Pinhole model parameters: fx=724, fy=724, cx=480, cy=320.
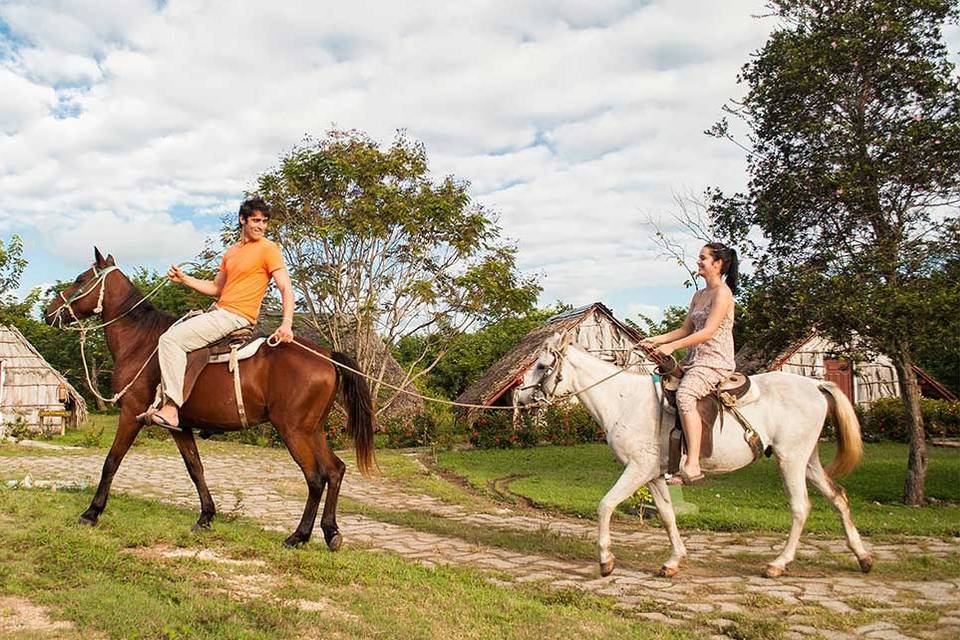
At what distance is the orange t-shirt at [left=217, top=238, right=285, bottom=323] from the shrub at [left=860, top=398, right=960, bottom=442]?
2132 centimetres

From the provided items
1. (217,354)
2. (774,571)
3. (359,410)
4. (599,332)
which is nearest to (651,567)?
(774,571)

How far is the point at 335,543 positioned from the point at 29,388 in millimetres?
19981

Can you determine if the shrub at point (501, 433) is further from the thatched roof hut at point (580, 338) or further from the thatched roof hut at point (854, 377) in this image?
the thatched roof hut at point (854, 377)

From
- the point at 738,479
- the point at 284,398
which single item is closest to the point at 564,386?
the point at 284,398

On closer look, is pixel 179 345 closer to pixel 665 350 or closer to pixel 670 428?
pixel 665 350

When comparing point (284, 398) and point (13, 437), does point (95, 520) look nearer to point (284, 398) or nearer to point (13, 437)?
point (284, 398)

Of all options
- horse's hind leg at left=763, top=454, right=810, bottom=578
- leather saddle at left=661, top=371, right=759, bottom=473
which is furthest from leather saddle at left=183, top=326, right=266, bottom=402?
horse's hind leg at left=763, top=454, right=810, bottom=578

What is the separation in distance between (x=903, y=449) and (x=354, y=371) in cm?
1836

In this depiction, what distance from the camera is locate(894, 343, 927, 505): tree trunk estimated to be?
10.9 meters

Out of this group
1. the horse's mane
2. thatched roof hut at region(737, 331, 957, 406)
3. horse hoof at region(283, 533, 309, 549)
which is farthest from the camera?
thatched roof hut at region(737, 331, 957, 406)

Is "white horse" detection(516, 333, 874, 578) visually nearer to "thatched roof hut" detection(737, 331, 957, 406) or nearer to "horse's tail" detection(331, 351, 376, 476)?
"horse's tail" detection(331, 351, 376, 476)

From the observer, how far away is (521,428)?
71.2 feet

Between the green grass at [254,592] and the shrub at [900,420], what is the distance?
69.3 feet

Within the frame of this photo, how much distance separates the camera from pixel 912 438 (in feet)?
36.7
